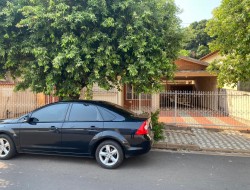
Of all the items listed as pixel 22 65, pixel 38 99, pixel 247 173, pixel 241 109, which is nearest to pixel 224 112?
pixel 241 109

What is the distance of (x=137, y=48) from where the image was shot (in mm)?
6121

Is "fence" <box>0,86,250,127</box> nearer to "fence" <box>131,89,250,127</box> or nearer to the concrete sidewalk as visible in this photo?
"fence" <box>131,89,250,127</box>

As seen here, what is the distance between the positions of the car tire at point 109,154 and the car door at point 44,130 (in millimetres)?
1027

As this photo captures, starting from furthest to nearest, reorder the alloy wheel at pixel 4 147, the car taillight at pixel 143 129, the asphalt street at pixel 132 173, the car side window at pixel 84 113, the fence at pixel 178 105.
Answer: the fence at pixel 178 105
the alloy wheel at pixel 4 147
the car side window at pixel 84 113
the car taillight at pixel 143 129
the asphalt street at pixel 132 173

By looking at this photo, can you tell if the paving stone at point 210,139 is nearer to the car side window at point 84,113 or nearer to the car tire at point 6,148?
the car side window at point 84,113

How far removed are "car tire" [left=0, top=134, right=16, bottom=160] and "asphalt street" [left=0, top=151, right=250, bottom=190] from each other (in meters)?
0.18

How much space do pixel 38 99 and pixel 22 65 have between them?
5.65m

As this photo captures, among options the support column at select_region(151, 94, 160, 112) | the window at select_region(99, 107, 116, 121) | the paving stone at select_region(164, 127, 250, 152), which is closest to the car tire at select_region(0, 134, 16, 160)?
the window at select_region(99, 107, 116, 121)

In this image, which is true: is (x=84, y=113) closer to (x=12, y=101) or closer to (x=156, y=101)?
(x=12, y=101)

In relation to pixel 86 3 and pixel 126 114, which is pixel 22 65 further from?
pixel 126 114

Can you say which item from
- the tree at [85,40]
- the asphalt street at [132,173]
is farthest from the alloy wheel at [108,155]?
the tree at [85,40]

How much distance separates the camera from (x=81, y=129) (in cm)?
556

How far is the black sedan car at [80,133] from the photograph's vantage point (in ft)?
17.7

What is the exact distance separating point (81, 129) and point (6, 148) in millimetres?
2096
